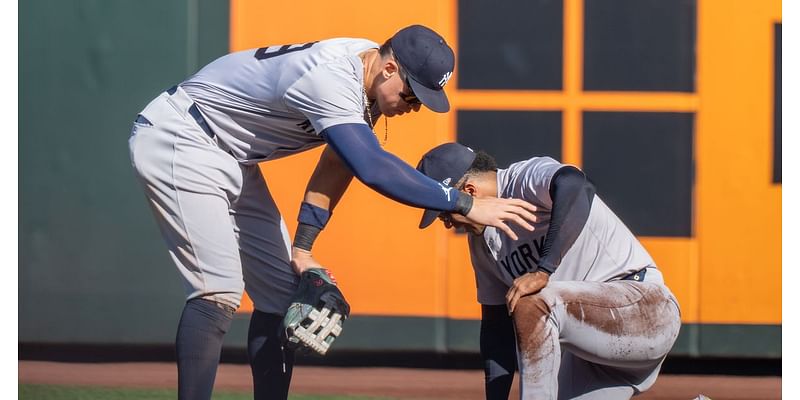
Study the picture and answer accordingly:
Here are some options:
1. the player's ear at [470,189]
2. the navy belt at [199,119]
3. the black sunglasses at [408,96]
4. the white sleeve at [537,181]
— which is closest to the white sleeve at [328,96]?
the black sunglasses at [408,96]

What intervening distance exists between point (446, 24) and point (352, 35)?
15.6 inches

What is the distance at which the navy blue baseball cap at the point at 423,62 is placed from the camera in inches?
113

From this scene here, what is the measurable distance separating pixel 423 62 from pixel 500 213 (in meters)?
0.46

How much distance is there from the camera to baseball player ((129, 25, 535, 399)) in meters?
2.76

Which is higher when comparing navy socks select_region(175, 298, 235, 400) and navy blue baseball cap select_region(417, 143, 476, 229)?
navy blue baseball cap select_region(417, 143, 476, 229)

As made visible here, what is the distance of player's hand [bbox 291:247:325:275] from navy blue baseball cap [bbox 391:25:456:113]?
2.16ft

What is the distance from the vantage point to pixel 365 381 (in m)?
4.47

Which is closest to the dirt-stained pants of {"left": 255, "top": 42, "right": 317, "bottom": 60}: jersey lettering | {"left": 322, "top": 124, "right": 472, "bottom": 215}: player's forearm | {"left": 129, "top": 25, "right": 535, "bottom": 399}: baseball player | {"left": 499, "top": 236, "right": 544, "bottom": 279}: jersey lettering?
{"left": 499, "top": 236, "right": 544, "bottom": 279}: jersey lettering

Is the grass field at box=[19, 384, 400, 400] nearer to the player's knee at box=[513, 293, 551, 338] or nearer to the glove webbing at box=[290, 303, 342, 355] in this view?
the glove webbing at box=[290, 303, 342, 355]

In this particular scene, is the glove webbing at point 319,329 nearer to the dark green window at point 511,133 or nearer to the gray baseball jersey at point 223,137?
the gray baseball jersey at point 223,137

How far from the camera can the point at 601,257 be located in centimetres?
317

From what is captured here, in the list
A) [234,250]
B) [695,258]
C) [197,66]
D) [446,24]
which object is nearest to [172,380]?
[197,66]

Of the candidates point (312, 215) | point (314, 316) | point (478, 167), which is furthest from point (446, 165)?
point (314, 316)

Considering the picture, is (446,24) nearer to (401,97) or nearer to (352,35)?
(352,35)
